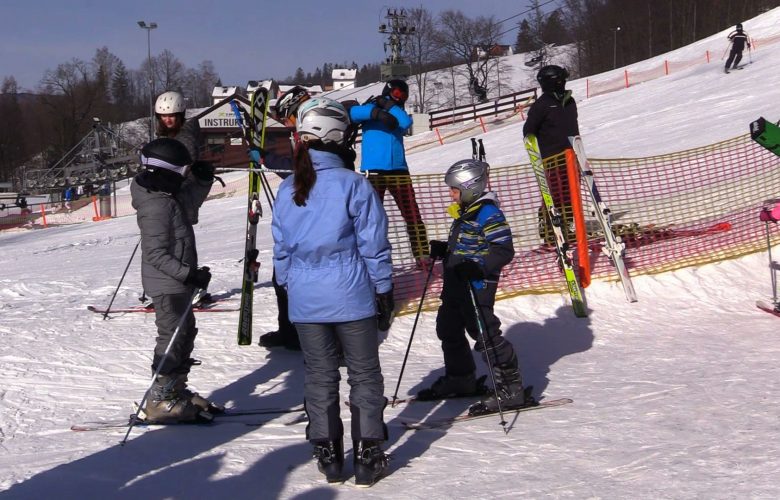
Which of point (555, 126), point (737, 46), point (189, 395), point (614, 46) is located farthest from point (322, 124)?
point (614, 46)

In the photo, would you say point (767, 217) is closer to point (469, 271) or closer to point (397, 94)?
point (397, 94)

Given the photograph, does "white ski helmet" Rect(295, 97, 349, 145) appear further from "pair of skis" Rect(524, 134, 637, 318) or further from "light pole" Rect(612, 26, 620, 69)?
"light pole" Rect(612, 26, 620, 69)

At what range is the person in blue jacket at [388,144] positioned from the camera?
284 inches

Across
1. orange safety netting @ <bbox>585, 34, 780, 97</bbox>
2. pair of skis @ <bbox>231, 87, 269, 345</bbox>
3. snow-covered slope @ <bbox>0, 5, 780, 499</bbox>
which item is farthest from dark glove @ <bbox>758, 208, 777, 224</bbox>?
orange safety netting @ <bbox>585, 34, 780, 97</bbox>

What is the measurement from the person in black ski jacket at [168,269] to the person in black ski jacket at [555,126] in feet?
13.5

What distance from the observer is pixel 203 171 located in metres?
5.40

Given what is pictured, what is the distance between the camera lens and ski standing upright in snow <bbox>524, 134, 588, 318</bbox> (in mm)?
7477

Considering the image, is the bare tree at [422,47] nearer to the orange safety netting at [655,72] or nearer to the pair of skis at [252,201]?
the orange safety netting at [655,72]

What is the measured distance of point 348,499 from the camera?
374 centimetres

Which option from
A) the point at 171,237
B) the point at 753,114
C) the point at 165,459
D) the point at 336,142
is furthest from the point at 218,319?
the point at 753,114

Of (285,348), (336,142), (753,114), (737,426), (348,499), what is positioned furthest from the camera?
(753,114)

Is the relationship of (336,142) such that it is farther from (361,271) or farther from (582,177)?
(582,177)

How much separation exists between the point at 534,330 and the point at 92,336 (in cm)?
358

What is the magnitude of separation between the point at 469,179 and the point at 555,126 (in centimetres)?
344
